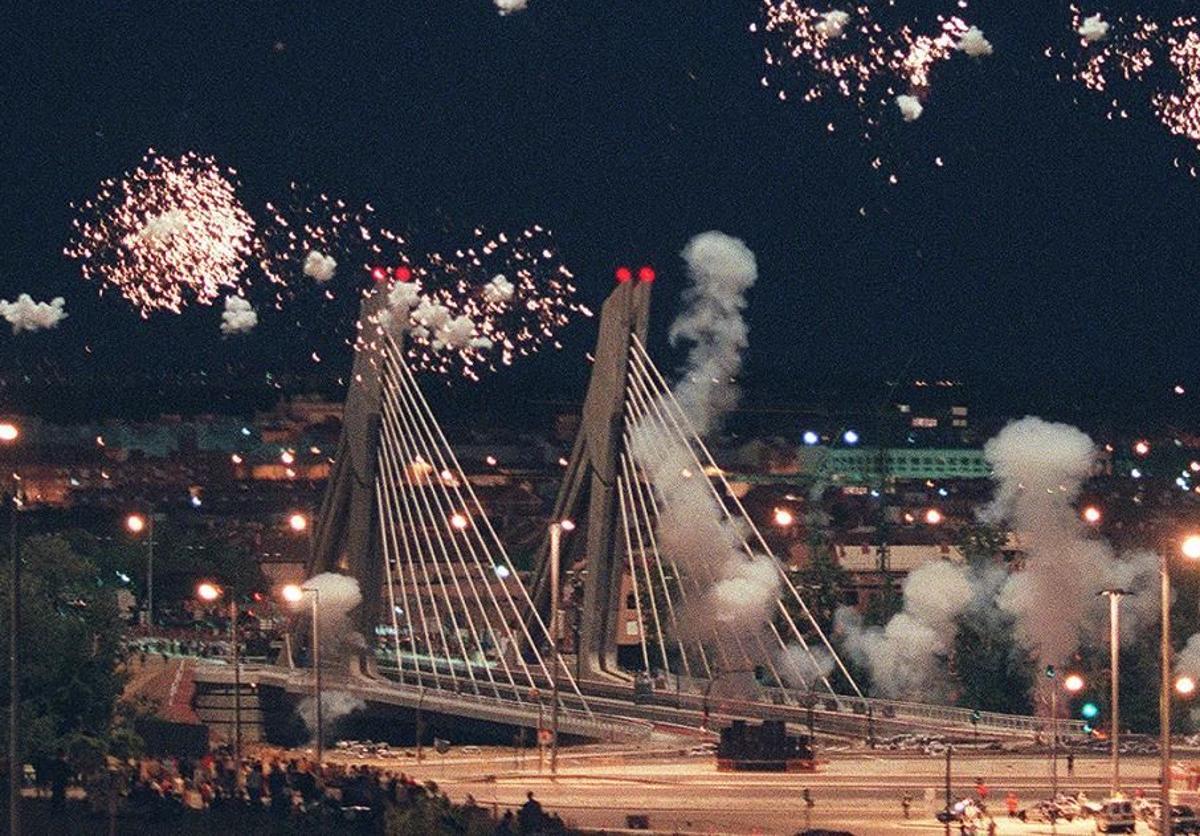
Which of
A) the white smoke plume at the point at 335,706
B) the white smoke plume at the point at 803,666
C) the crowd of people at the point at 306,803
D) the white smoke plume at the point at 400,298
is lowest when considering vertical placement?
the crowd of people at the point at 306,803

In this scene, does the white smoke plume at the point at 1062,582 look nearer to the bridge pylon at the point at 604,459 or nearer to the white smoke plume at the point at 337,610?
the bridge pylon at the point at 604,459

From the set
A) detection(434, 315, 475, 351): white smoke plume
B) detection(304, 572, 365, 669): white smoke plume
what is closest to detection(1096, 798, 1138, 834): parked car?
detection(304, 572, 365, 669): white smoke plume

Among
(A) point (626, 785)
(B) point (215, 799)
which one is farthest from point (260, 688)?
(B) point (215, 799)

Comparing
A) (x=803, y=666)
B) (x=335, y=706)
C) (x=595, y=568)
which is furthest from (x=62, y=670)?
(x=803, y=666)

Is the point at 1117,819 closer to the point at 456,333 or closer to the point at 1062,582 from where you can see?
the point at 1062,582

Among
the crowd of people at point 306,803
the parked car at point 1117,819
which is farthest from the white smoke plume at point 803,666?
the crowd of people at point 306,803
